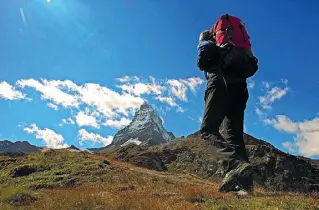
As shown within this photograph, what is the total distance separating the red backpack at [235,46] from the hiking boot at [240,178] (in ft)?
6.94

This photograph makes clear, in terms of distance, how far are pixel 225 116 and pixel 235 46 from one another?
1639 millimetres

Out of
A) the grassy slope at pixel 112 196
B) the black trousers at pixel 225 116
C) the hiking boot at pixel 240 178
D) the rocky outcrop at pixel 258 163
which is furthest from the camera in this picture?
the rocky outcrop at pixel 258 163

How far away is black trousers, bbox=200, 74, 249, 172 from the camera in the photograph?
814 cm

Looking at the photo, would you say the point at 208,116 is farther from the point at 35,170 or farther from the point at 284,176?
the point at 284,176

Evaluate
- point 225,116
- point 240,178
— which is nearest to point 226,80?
point 225,116

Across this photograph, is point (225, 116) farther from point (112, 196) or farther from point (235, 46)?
point (112, 196)

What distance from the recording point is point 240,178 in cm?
763

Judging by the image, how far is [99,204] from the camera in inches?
291

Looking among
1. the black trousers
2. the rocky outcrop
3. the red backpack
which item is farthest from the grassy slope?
the rocky outcrop

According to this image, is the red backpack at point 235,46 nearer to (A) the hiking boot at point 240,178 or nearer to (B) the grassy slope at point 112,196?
(A) the hiking boot at point 240,178

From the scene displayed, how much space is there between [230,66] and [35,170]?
12154 millimetres

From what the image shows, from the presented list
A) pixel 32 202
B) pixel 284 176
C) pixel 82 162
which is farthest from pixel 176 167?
pixel 32 202

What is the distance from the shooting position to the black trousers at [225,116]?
26.7 feet

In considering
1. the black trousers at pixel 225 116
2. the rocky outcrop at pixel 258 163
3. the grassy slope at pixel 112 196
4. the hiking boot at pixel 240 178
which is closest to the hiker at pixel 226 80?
the black trousers at pixel 225 116
